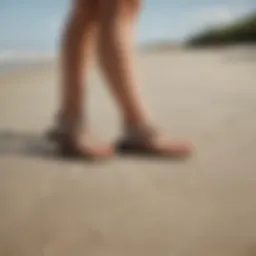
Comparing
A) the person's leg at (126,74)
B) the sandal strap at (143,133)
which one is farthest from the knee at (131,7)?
the sandal strap at (143,133)

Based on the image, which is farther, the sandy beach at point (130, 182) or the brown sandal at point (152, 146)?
the brown sandal at point (152, 146)

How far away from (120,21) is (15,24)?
0.34 metres

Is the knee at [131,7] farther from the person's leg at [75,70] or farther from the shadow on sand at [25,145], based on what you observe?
the shadow on sand at [25,145]

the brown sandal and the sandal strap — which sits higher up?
the sandal strap

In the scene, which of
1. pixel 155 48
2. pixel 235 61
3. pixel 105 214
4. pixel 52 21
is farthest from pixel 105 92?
pixel 105 214

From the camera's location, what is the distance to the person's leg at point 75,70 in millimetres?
872

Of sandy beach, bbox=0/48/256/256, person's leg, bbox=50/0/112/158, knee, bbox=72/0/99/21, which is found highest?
knee, bbox=72/0/99/21

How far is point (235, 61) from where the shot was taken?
142 cm

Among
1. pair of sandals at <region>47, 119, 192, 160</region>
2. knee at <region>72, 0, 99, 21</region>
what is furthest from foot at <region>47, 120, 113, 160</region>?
knee at <region>72, 0, 99, 21</region>

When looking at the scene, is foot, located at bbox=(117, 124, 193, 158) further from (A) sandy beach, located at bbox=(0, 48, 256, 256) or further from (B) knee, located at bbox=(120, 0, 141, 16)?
(B) knee, located at bbox=(120, 0, 141, 16)

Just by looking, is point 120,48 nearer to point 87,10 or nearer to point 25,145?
point 87,10

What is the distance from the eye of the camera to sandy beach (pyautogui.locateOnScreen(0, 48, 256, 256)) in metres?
0.63

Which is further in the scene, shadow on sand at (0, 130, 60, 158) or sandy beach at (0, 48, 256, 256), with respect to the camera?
shadow on sand at (0, 130, 60, 158)

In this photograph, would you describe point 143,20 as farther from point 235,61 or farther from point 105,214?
point 105,214
